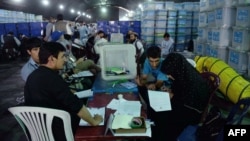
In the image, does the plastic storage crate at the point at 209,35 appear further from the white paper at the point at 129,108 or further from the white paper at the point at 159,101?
the white paper at the point at 129,108

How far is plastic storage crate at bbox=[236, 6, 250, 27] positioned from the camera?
499 cm

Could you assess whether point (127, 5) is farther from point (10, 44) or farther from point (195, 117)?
point (195, 117)

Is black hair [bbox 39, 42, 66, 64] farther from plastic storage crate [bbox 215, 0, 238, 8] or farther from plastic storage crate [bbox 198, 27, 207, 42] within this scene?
plastic storage crate [bbox 198, 27, 207, 42]

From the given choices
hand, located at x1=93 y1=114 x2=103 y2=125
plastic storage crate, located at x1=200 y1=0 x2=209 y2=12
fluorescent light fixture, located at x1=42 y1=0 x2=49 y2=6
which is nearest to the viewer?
hand, located at x1=93 y1=114 x2=103 y2=125

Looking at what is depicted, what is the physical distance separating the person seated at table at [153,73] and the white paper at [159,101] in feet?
2.25

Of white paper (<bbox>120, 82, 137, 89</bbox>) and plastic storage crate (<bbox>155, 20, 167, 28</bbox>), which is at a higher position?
plastic storage crate (<bbox>155, 20, 167, 28</bbox>)

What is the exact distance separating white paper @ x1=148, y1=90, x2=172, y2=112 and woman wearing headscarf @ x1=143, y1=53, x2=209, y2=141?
1.03ft

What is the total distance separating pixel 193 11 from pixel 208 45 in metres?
4.81

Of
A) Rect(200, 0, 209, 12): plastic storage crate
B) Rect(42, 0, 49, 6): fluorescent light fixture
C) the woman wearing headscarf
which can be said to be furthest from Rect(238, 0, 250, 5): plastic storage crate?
Rect(42, 0, 49, 6): fluorescent light fixture

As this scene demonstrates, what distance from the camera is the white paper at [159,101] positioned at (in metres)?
2.21

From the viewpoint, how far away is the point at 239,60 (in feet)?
17.4

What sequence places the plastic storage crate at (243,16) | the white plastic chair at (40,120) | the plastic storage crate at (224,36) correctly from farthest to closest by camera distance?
the plastic storage crate at (224,36) → the plastic storage crate at (243,16) → the white plastic chair at (40,120)

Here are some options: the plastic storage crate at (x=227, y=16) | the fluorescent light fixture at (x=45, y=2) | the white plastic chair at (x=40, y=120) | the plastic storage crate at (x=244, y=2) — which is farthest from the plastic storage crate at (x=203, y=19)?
the fluorescent light fixture at (x=45, y=2)

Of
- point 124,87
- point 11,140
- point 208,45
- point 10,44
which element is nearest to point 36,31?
point 10,44
